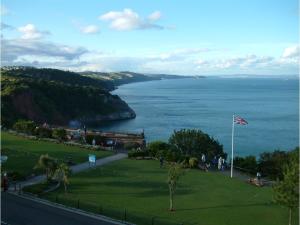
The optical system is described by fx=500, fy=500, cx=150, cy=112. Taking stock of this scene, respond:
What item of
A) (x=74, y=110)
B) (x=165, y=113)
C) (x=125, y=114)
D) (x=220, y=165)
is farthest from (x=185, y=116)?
(x=220, y=165)

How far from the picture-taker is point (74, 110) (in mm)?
132875

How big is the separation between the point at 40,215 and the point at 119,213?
384cm

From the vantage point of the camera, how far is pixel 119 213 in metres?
24.8

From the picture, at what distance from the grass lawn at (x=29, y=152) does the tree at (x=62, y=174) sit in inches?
126

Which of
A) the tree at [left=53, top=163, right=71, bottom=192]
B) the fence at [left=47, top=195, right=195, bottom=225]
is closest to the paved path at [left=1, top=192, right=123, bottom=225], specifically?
the fence at [left=47, top=195, right=195, bottom=225]

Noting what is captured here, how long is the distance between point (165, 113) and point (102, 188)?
102 meters

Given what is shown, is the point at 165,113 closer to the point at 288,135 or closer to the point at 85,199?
the point at 288,135

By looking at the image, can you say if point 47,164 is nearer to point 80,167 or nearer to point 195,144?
point 80,167

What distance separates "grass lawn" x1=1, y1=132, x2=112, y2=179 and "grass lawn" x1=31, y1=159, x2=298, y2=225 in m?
4.44

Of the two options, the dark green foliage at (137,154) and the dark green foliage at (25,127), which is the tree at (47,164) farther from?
the dark green foliage at (25,127)

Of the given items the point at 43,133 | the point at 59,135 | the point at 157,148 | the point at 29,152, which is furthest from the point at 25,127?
the point at 157,148

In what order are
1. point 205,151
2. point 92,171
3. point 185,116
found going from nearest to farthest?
point 92,171, point 205,151, point 185,116

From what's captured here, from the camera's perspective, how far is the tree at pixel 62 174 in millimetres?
28172

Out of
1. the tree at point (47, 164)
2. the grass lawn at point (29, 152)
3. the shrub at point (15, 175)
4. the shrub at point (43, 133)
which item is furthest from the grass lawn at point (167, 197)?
the shrub at point (43, 133)
